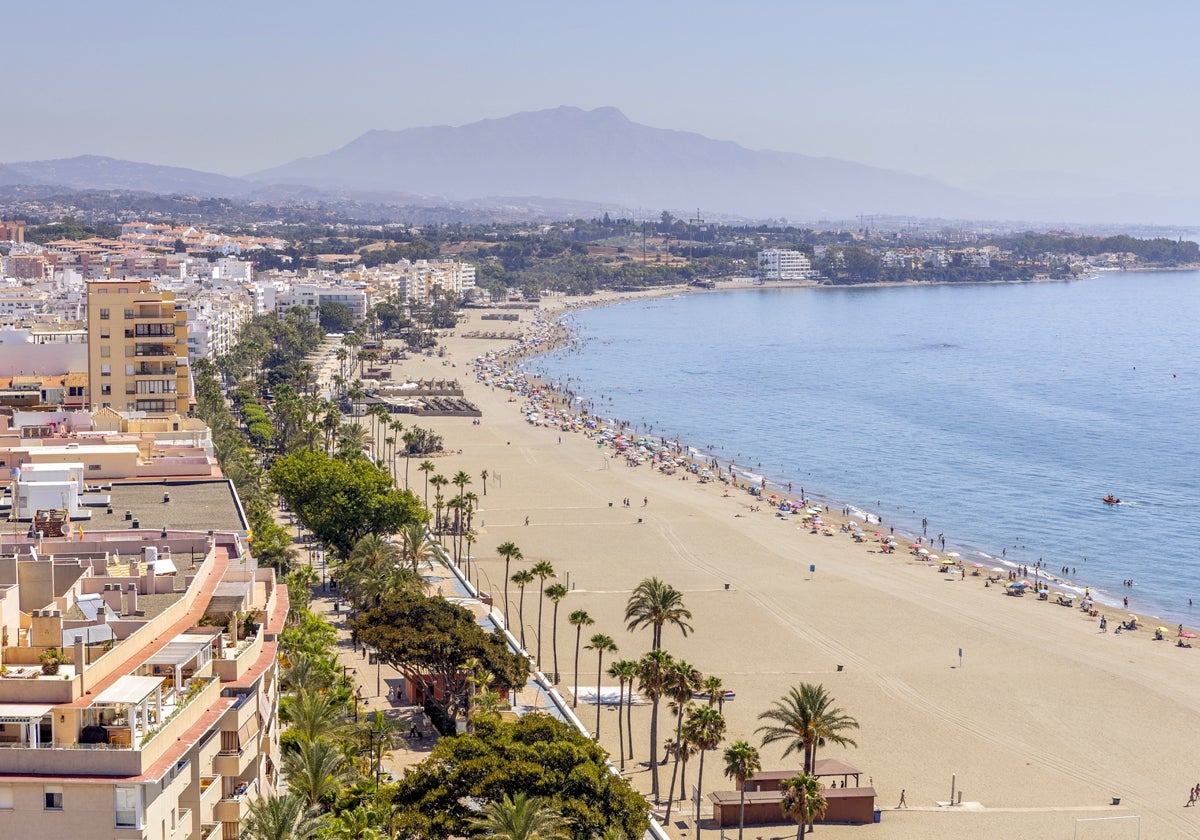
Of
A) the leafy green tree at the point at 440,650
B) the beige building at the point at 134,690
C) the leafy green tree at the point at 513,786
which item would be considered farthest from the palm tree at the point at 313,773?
the leafy green tree at the point at 440,650

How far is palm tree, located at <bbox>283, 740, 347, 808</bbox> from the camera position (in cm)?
2323

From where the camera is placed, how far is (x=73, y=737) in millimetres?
17391

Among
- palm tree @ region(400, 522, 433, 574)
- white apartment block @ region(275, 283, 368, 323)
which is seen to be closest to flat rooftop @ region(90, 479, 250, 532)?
palm tree @ region(400, 522, 433, 574)

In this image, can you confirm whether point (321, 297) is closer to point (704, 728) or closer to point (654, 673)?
point (654, 673)

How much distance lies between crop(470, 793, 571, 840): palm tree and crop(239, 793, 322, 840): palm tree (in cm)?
312

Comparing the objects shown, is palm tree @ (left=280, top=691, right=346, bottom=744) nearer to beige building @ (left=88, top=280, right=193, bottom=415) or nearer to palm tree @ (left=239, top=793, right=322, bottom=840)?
palm tree @ (left=239, top=793, right=322, bottom=840)

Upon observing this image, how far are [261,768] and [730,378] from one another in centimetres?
10941

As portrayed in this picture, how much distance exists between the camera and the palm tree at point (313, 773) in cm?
2323

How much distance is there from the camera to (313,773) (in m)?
23.2

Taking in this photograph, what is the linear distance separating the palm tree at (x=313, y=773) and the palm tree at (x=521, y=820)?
105 inches

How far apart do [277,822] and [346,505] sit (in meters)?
32.8

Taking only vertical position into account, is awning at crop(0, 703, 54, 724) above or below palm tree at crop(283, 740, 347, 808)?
above

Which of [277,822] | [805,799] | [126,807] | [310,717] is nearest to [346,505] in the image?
[310,717]

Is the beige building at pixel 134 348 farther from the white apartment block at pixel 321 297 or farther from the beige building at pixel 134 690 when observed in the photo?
the white apartment block at pixel 321 297
